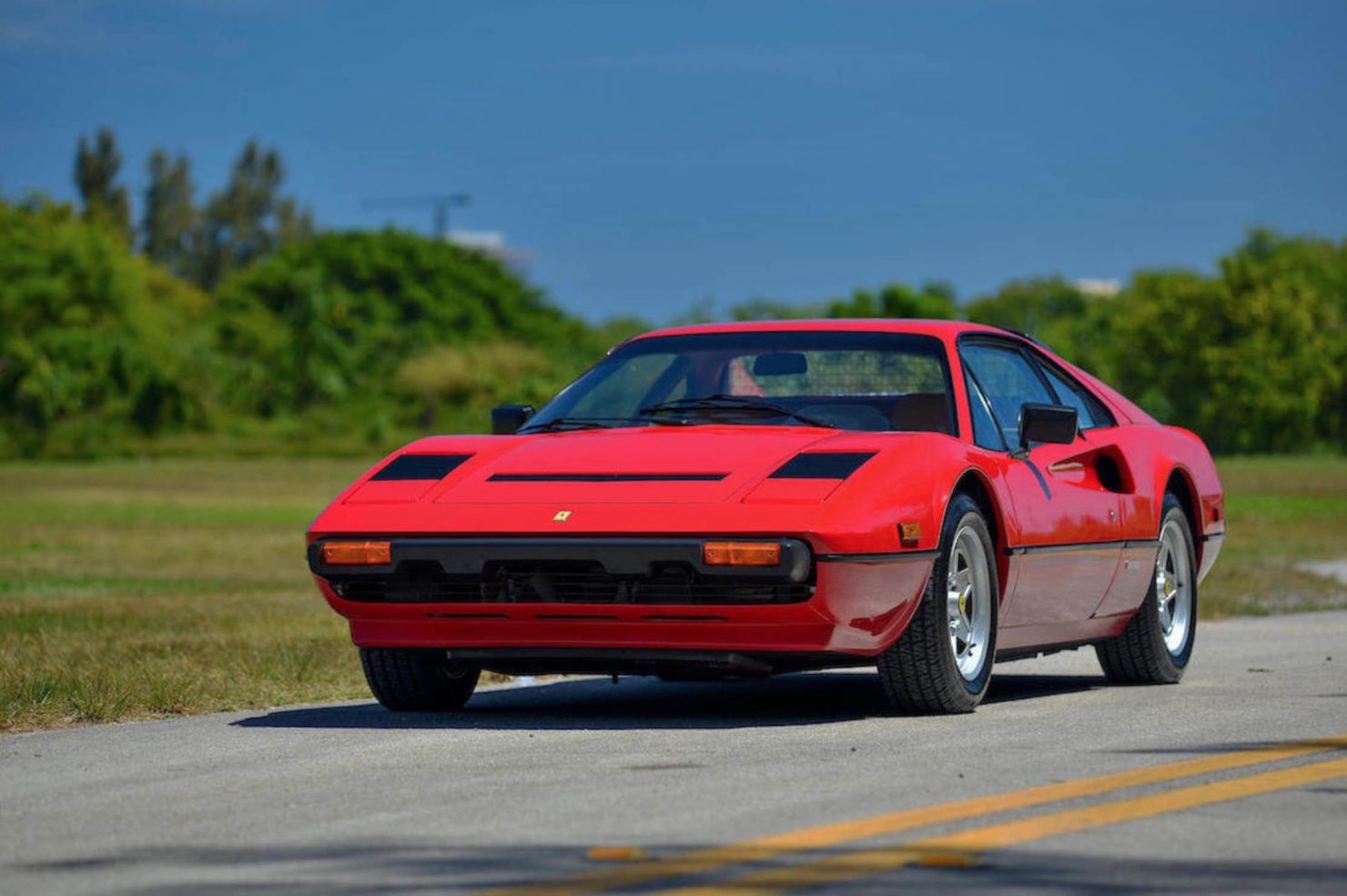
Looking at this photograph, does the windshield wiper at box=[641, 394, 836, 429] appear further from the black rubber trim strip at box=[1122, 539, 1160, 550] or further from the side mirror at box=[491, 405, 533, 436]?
the black rubber trim strip at box=[1122, 539, 1160, 550]

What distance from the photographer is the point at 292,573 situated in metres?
22.7

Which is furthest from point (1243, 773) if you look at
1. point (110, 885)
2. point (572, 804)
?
point (110, 885)

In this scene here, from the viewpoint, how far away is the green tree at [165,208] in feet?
484

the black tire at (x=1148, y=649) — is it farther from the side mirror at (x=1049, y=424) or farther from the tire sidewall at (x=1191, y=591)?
A: the side mirror at (x=1049, y=424)

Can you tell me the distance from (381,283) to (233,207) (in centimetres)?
3789

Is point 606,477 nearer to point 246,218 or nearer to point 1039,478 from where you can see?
point 1039,478

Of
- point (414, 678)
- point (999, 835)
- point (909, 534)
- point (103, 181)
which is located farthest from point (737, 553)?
point (103, 181)

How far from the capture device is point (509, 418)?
9477 mm

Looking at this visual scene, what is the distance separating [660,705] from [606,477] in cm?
142

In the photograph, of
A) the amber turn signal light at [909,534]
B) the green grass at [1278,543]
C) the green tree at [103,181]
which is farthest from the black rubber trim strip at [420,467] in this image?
the green tree at [103,181]

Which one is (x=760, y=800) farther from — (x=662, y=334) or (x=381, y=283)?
(x=381, y=283)

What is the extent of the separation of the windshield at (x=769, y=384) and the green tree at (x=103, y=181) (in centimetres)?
13438

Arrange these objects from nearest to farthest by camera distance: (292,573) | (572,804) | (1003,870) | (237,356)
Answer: (1003,870), (572,804), (292,573), (237,356)

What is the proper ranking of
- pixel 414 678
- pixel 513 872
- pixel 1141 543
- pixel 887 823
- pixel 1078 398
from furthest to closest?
pixel 1078 398
pixel 1141 543
pixel 414 678
pixel 887 823
pixel 513 872
